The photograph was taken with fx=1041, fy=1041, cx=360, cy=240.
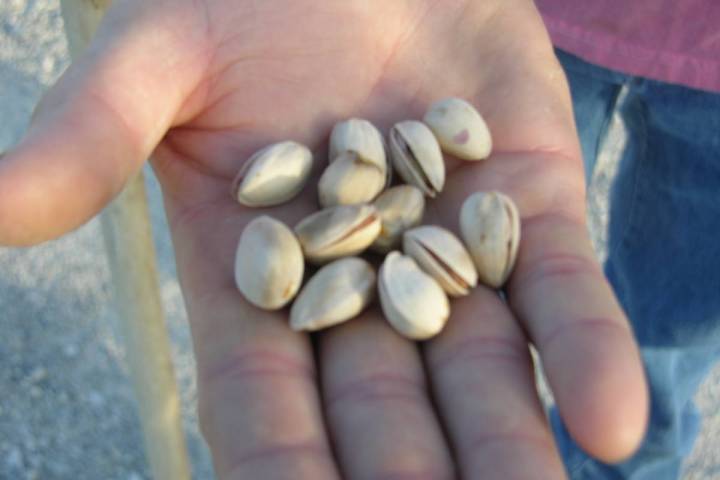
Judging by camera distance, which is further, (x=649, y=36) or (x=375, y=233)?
(x=649, y=36)

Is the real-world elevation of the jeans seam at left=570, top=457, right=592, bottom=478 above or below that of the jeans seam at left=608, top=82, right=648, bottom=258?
below

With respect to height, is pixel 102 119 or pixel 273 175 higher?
pixel 102 119

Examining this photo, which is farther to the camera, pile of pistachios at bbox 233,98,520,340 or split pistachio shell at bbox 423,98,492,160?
split pistachio shell at bbox 423,98,492,160

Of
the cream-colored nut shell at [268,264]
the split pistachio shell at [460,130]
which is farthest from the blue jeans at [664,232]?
the cream-colored nut shell at [268,264]

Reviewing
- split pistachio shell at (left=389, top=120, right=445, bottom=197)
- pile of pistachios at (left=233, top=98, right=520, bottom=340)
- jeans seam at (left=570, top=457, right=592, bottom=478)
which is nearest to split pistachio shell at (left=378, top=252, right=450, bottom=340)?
pile of pistachios at (left=233, top=98, right=520, bottom=340)

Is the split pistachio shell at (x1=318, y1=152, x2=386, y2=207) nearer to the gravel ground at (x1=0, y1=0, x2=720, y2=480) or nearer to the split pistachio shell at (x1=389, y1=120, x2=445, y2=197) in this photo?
the split pistachio shell at (x1=389, y1=120, x2=445, y2=197)

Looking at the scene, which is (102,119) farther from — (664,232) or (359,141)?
(664,232)

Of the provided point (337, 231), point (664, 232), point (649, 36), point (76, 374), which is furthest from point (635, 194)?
point (76, 374)

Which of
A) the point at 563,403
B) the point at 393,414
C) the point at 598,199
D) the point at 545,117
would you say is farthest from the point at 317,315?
the point at 598,199
